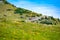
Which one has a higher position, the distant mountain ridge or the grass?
the distant mountain ridge

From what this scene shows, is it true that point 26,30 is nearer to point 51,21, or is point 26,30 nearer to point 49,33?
point 49,33

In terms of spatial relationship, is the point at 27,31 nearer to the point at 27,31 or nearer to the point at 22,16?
the point at 27,31

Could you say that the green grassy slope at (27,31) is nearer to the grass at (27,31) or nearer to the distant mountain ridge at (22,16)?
the grass at (27,31)

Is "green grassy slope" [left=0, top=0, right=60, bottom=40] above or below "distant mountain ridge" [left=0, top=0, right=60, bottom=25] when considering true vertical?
below

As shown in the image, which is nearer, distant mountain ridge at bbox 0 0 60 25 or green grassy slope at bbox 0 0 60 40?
green grassy slope at bbox 0 0 60 40

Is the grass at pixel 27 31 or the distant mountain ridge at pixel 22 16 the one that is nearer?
the grass at pixel 27 31

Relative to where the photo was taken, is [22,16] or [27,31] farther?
[22,16]

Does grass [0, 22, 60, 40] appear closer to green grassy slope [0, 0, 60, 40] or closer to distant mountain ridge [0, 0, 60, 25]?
green grassy slope [0, 0, 60, 40]

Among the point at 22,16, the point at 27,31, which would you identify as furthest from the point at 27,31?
the point at 22,16

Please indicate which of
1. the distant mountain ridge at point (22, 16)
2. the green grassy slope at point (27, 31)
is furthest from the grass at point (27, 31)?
the distant mountain ridge at point (22, 16)

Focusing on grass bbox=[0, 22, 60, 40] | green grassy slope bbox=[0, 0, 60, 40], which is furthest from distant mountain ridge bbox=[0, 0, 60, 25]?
grass bbox=[0, 22, 60, 40]

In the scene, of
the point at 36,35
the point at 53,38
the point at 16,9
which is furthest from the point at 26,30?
the point at 16,9

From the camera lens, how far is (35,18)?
160ft

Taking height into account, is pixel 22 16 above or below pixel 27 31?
above
